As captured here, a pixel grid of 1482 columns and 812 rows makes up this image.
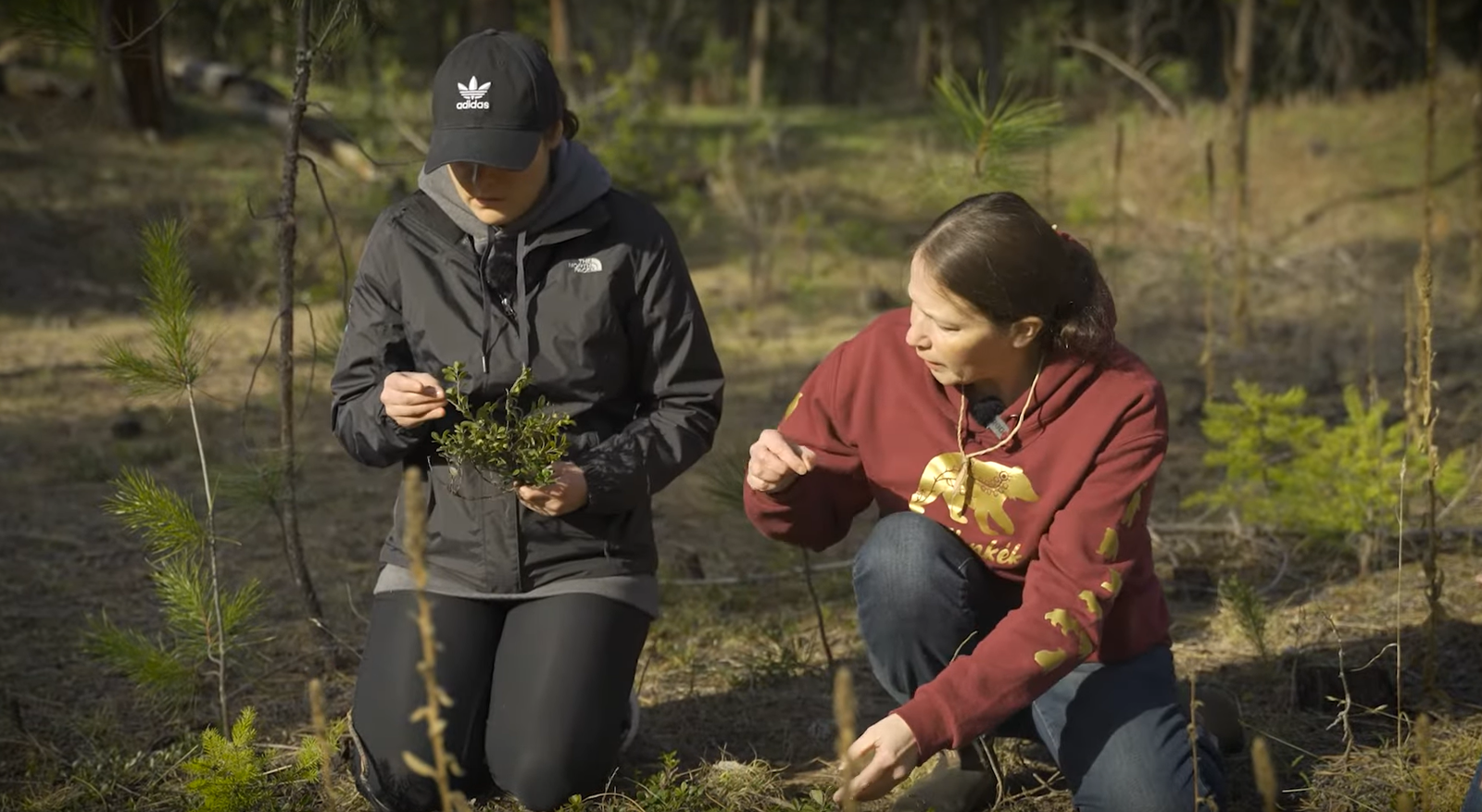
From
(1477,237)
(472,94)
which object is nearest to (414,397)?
(472,94)

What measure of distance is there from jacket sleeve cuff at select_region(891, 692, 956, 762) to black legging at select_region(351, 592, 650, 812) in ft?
2.85

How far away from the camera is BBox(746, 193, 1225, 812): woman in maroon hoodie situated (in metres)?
2.60

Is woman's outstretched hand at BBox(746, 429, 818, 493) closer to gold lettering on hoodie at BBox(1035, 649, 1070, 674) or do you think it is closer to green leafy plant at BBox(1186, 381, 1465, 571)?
gold lettering on hoodie at BBox(1035, 649, 1070, 674)

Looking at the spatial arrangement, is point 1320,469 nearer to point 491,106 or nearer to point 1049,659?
point 1049,659

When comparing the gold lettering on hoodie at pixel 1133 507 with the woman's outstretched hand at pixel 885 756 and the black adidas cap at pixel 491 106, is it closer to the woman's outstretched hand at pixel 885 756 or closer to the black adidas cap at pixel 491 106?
the woman's outstretched hand at pixel 885 756

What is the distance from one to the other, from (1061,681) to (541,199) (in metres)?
1.44

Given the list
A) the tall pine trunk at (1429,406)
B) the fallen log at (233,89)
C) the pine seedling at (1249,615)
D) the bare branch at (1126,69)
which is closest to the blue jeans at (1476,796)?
the tall pine trunk at (1429,406)

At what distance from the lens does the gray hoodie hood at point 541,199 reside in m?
3.09

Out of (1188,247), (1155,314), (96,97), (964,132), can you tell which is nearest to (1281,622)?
(964,132)

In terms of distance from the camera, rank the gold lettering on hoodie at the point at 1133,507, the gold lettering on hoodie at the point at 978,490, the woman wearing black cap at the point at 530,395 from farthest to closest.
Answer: the woman wearing black cap at the point at 530,395, the gold lettering on hoodie at the point at 978,490, the gold lettering on hoodie at the point at 1133,507

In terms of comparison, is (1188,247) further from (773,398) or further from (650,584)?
(650,584)

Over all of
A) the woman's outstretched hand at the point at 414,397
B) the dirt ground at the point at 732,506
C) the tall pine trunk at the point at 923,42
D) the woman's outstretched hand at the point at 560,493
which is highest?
the tall pine trunk at the point at 923,42

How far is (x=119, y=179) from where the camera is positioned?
1101cm

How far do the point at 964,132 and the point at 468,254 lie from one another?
157cm
